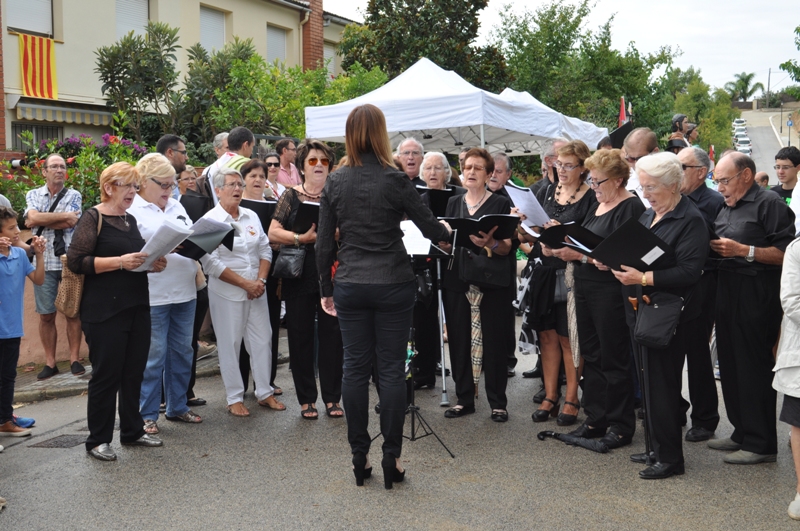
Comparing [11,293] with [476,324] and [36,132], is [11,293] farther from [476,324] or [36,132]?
[36,132]

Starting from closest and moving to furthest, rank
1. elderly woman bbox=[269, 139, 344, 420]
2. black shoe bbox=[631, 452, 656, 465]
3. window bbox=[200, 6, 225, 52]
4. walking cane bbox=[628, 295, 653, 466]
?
walking cane bbox=[628, 295, 653, 466] → black shoe bbox=[631, 452, 656, 465] → elderly woman bbox=[269, 139, 344, 420] → window bbox=[200, 6, 225, 52]

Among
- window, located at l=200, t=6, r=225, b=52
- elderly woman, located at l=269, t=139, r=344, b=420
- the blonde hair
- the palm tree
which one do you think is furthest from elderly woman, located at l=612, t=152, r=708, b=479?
the palm tree

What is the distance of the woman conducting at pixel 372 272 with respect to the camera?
4754mm

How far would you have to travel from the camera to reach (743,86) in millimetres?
136000

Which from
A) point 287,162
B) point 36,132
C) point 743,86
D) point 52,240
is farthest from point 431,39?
point 743,86

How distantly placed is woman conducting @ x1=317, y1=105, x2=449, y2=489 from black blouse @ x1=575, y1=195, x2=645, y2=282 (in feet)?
4.12

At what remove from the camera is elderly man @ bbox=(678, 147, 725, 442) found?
5.68 meters

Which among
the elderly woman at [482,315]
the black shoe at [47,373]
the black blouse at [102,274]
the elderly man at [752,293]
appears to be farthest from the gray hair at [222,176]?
the elderly man at [752,293]

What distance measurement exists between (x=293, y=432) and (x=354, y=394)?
4.68 ft

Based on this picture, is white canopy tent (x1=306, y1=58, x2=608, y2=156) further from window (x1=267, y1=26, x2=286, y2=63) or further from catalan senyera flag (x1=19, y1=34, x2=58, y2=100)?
window (x1=267, y1=26, x2=286, y2=63)

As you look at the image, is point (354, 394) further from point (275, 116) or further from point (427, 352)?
point (275, 116)

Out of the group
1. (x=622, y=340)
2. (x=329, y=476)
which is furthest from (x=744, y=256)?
(x=329, y=476)

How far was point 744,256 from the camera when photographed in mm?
5082

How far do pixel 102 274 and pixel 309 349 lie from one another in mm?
1949
